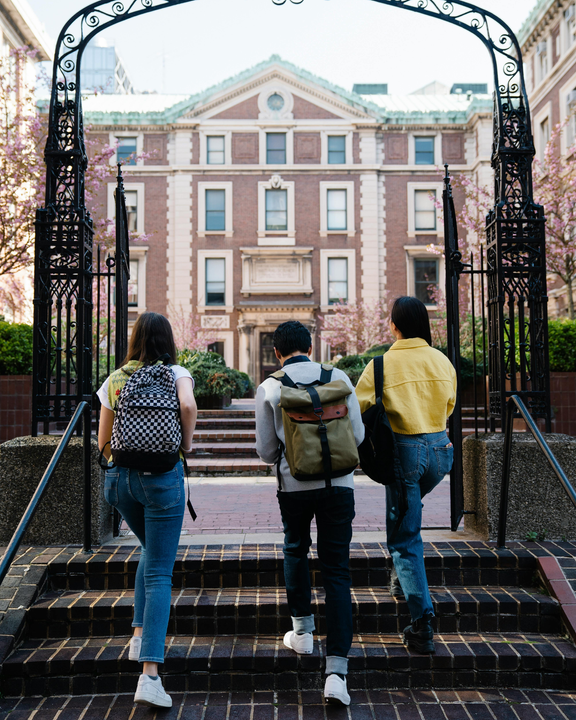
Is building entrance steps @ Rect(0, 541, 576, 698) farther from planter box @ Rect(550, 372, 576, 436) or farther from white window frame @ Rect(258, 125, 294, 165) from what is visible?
white window frame @ Rect(258, 125, 294, 165)

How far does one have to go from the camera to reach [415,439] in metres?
3.71

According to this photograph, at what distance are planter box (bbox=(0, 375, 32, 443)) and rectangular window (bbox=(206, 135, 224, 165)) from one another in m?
23.6

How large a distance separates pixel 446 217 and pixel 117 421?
345 centimetres

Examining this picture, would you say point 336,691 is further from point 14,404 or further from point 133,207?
point 133,207

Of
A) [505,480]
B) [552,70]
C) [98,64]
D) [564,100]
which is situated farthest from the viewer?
[98,64]

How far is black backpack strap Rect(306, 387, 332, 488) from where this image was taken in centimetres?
324

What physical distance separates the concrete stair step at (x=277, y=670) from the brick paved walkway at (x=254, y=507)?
1.86 m

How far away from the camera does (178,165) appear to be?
3033 centimetres

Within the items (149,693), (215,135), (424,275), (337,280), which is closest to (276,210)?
(337,280)

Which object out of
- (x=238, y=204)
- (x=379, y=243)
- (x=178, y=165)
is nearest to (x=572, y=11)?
(x=379, y=243)

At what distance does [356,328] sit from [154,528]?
81.6 feet

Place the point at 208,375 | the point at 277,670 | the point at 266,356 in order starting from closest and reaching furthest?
1. the point at 277,670
2. the point at 208,375
3. the point at 266,356

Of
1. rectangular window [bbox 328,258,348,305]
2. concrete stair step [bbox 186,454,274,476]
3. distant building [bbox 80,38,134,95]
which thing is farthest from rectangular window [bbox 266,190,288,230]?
distant building [bbox 80,38,134,95]

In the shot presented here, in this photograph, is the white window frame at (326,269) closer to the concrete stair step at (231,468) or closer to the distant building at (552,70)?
the distant building at (552,70)
